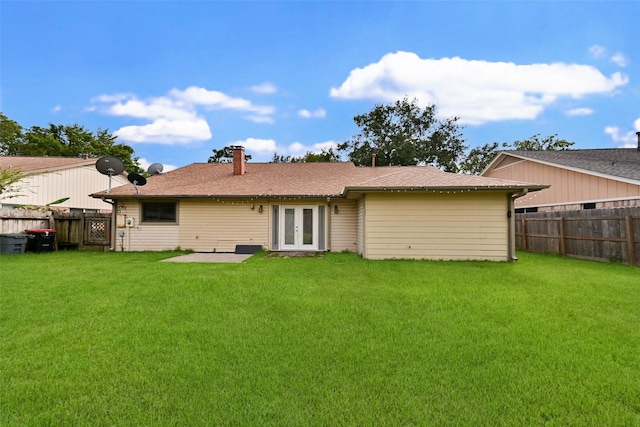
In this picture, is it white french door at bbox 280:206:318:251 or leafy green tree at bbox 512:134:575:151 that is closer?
white french door at bbox 280:206:318:251

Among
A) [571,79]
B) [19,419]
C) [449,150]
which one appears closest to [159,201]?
[19,419]

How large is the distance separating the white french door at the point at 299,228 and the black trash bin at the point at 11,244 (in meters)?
8.41

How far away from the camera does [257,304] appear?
468 cm

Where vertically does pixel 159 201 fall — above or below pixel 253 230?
above

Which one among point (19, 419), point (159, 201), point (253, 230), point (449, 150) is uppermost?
point (449, 150)

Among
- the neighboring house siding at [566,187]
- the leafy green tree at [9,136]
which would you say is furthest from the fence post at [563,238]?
the leafy green tree at [9,136]

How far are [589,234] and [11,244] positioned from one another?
700 inches

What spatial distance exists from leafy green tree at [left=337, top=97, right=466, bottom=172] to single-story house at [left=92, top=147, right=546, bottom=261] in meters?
15.3

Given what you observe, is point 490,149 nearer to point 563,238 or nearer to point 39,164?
point 563,238

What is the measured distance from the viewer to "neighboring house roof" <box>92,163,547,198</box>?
924 cm

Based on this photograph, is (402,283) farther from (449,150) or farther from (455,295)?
→ (449,150)

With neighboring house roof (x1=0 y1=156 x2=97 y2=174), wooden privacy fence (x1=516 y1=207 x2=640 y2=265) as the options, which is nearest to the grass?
wooden privacy fence (x1=516 y1=207 x2=640 y2=265)

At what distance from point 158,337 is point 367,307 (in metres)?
2.68

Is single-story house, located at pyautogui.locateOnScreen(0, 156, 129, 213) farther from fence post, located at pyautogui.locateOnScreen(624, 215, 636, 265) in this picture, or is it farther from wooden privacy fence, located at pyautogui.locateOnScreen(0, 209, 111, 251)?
fence post, located at pyautogui.locateOnScreen(624, 215, 636, 265)
